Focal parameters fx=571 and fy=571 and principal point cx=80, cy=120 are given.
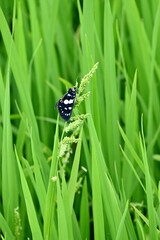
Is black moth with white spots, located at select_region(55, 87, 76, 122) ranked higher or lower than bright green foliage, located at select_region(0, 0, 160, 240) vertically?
higher

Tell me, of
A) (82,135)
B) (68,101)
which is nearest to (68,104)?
(68,101)

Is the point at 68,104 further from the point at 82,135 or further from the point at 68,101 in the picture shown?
the point at 82,135

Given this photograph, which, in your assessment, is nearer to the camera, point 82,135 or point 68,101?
point 68,101

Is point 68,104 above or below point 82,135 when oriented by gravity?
above

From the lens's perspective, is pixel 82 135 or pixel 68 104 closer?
pixel 68 104

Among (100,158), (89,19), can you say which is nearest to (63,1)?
(89,19)

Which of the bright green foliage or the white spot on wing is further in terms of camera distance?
the bright green foliage

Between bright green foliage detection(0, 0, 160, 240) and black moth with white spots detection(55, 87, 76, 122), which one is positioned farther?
bright green foliage detection(0, 0, 160, 240)

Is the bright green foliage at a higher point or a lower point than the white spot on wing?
lower
